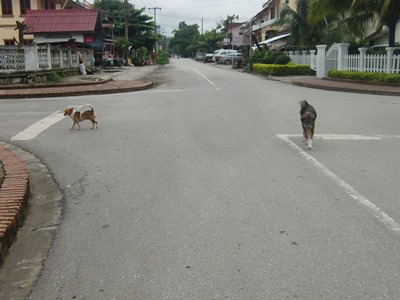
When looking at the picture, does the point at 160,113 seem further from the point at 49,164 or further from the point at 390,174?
the point at 390,174

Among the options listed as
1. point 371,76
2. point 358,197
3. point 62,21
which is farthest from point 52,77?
point 358,197

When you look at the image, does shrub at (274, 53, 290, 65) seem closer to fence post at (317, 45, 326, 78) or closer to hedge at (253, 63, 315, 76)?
hedge at (253, 63, 315, 76)

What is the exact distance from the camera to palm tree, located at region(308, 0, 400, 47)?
21562 millimetres

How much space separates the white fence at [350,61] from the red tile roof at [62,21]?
51.2 ft

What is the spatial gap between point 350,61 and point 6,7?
28439 millimetres

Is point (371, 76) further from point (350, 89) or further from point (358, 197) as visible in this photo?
point (358, 197)

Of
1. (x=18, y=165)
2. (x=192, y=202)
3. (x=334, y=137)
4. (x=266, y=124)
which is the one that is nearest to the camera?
(x=192, y=202)

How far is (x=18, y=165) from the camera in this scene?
602cm

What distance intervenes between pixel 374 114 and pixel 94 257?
965cm

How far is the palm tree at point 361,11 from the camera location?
2156 centimetres

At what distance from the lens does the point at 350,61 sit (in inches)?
992

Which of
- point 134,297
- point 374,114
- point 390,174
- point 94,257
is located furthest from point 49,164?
point 374,114

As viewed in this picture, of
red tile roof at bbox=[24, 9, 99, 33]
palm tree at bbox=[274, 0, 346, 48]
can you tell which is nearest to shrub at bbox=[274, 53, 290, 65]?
palm tree at bbox=[274, 0, 346, 48]

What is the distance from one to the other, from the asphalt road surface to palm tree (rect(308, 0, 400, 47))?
14.2 meters
